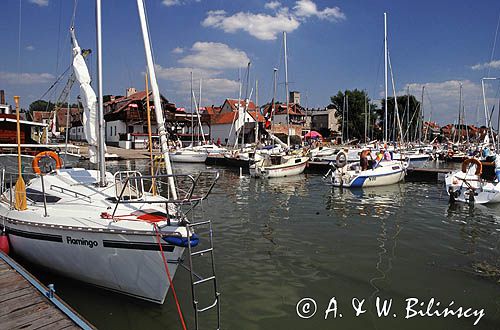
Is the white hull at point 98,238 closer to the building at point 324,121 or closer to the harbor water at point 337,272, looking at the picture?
the harbor water at point 337,272

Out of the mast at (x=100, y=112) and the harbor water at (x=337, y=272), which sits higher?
the mast at (x=100, y=112)

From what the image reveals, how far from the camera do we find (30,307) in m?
5.73

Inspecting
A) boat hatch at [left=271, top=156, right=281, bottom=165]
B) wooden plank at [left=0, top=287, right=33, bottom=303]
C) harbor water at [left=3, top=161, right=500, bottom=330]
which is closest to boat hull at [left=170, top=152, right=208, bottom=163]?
boat hatch at [left=271, top=156, right=281, bottom=165]

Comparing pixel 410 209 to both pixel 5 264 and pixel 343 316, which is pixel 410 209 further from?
pixel 5 264

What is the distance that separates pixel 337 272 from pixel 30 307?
6755 millimetres

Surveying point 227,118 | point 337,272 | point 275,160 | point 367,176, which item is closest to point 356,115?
point 227,118

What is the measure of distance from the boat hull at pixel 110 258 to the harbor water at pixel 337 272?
34cm

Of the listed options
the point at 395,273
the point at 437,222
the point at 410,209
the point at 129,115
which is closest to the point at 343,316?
the point at 395,273

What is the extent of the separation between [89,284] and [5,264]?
1.81 metres

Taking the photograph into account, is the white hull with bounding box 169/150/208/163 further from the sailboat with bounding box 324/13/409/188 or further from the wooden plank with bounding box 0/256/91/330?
the wooden plank with bounding box 0/256/91/330

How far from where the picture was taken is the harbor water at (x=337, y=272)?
704cm

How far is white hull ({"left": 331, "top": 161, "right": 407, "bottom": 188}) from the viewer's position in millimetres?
23922

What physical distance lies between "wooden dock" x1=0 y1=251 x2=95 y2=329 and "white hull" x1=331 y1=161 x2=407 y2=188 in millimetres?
20157

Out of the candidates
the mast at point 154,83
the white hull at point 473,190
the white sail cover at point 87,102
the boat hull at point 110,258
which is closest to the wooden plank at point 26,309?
the boat hull at point 110,258
